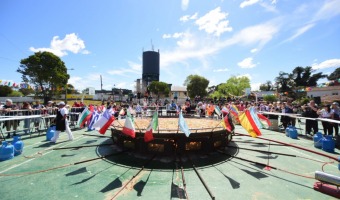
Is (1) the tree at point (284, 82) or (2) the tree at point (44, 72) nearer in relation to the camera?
(2) the tree at point (44, 72)

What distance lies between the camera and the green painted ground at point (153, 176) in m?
3.99

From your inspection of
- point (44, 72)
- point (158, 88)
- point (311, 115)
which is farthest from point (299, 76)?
point (44, 72)

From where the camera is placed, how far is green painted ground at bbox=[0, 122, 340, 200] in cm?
399

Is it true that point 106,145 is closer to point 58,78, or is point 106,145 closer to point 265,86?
point 58,78

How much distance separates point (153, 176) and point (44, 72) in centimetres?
4008

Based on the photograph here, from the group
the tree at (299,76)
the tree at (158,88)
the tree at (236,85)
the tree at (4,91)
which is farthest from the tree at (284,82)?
the tree at (4,91)

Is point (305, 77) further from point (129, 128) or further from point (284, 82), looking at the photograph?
point (129, 128)

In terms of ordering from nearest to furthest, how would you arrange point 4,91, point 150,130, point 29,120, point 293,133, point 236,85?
1. point 150,130
2. point 293,133
3. point 29,120
4. point 4,91
5. point 236,85

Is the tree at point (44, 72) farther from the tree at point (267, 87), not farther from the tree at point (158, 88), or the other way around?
the tree at point (267, 87)

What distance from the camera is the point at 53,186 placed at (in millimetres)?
4320

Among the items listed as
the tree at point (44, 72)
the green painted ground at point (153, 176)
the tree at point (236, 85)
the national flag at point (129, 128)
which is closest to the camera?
the green painted ground at point (153, 176)

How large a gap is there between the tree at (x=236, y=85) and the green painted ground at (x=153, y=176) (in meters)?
58.9

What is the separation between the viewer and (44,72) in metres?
35.3

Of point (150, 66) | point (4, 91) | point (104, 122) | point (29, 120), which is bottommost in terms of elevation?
point (29, 120)
